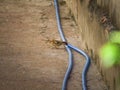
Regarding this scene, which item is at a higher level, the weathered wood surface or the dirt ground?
the weathered wood surface

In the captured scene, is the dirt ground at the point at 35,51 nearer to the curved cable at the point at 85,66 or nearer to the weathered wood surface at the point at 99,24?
the curved cable at the point at 85,66

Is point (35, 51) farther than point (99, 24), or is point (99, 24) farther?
point (35, 51)

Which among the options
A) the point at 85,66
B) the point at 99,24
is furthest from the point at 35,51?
the point at 99,24

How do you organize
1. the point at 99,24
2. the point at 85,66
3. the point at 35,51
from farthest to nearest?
the point at 35,51 < the point at 85,66 < the point at 99,24

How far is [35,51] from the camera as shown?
4.64 meters

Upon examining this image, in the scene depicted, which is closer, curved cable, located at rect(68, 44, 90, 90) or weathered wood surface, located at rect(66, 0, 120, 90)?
weathered wood surface, located at rect(66, 0, 120, 90)

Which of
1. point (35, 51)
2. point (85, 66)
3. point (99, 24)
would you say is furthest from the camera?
point (35, 51)

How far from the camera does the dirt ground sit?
12.8ft

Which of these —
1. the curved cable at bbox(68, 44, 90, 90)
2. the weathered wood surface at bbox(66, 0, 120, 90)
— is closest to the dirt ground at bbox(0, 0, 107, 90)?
the curved cable at bbox(68, 44, 90, 90)

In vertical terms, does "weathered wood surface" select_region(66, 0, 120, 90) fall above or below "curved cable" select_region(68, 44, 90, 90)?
above

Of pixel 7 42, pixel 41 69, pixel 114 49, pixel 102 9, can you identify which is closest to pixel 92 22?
pixel 102 9

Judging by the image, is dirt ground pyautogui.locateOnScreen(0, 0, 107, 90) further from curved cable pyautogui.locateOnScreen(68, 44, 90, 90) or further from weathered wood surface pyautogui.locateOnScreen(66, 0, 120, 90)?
weathered wood surface pyautogui.locateOnScreen(66, 0, 120, 90)

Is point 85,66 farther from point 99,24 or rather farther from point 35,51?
point 35,51

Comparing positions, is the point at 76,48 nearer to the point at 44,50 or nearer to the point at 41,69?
the point at 44,50
